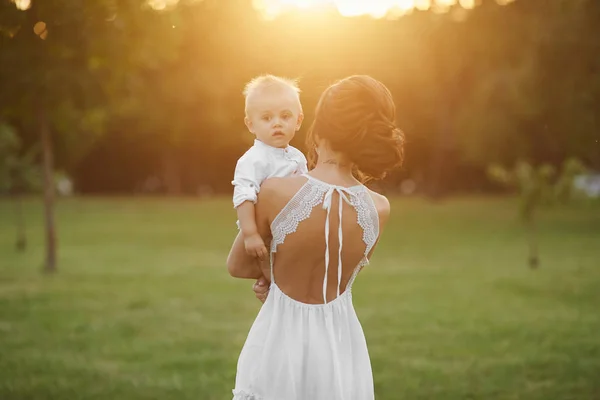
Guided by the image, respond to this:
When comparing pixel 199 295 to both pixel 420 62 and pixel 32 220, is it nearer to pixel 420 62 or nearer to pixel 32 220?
pixel 32 220

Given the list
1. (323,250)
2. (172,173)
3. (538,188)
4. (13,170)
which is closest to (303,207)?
(323,250)

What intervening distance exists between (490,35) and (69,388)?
26038mm

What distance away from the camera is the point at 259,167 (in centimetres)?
336

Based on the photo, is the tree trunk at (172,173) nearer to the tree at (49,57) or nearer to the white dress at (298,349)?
the tree at (49,57)

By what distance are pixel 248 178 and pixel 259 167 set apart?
75mm

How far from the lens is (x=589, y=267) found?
19.4 metres

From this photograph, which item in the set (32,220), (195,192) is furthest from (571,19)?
(195,192)

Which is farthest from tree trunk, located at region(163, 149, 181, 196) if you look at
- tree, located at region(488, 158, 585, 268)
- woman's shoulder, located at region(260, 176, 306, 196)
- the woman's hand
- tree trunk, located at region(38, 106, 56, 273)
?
woman's shoulder, located at region(260, 176, 306, 196)

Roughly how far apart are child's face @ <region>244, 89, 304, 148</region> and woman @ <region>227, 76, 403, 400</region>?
113mm

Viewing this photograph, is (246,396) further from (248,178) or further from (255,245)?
(248,178)

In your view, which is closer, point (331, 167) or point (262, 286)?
point (331, 167)

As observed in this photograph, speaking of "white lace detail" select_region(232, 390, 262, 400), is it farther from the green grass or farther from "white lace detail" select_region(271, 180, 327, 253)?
the green grass

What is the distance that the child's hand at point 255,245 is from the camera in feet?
10.8

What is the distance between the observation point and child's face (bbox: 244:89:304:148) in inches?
134
